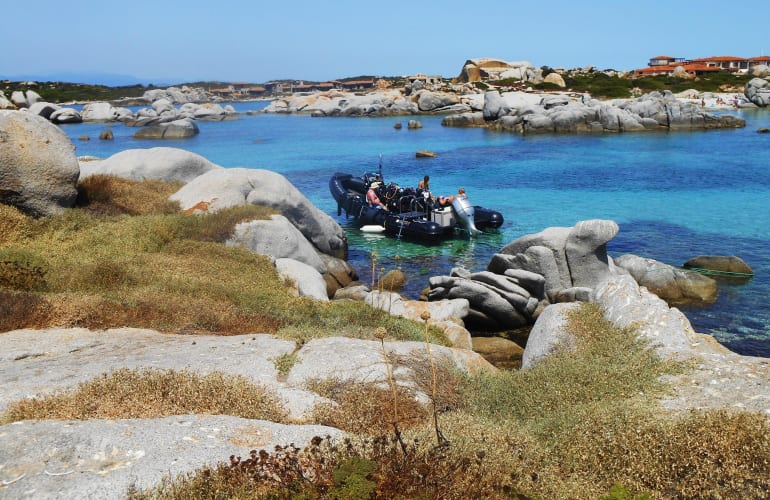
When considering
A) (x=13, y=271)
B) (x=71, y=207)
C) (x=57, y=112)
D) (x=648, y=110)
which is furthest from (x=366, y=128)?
(x=13, y=271)

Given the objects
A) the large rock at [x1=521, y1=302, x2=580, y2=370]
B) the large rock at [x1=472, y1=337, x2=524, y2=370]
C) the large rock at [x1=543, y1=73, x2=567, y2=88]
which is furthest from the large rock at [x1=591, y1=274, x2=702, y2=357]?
the large rock at [x1=543, y1=73, x2=567, y2=88]

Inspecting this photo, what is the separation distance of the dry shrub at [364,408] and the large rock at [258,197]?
1413cm

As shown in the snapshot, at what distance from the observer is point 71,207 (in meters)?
19.2

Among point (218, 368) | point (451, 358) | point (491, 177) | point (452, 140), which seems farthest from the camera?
point (452, 140)

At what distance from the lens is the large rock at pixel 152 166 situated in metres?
26.2

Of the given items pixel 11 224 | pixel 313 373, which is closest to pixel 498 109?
pixel 11 224

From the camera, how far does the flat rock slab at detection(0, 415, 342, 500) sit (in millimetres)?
5199

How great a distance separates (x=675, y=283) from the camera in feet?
67.5

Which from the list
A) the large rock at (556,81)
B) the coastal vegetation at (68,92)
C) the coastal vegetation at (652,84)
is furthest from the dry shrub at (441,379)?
the coastal vegetation at (68,92)

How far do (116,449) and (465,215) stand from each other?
23760 millimetres

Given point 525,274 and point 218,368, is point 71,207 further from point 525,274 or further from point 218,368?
point 525,274

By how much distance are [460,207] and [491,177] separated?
67.4ft

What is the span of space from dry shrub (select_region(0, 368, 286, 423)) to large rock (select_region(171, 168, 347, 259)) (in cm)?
1397

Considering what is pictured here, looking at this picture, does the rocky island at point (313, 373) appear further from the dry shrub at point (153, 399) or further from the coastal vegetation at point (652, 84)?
the coastal vegetation at point (652, 84)
